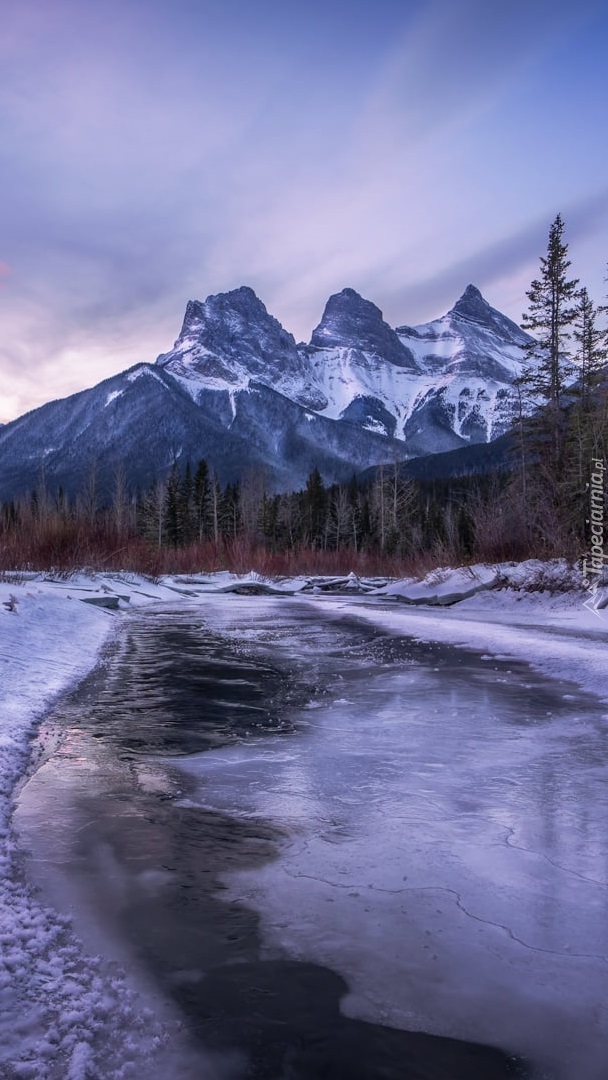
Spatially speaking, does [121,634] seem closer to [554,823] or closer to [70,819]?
[70,819]

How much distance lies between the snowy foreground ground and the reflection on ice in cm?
40

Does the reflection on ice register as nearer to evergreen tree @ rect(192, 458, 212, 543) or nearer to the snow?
the snow

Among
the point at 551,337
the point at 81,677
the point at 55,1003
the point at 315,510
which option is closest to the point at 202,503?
the point at 315,510

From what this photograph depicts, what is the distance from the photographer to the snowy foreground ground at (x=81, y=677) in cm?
101

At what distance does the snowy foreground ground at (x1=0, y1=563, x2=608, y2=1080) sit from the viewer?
1.01 meters

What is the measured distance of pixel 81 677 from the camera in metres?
4.46

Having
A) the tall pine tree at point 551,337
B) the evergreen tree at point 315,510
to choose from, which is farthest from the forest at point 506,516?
the evergreen tree at point 315,510

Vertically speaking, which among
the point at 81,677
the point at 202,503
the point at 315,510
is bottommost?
the point at 81,677

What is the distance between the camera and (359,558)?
29594 millimetres

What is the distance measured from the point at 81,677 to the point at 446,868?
342cm

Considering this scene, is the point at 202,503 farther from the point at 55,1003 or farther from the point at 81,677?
the point at 55,1003

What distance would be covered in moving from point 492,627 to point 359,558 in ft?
70.2

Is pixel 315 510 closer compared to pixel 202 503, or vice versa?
pixel 202 503

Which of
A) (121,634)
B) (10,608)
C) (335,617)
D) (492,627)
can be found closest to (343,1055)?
(10,608)
